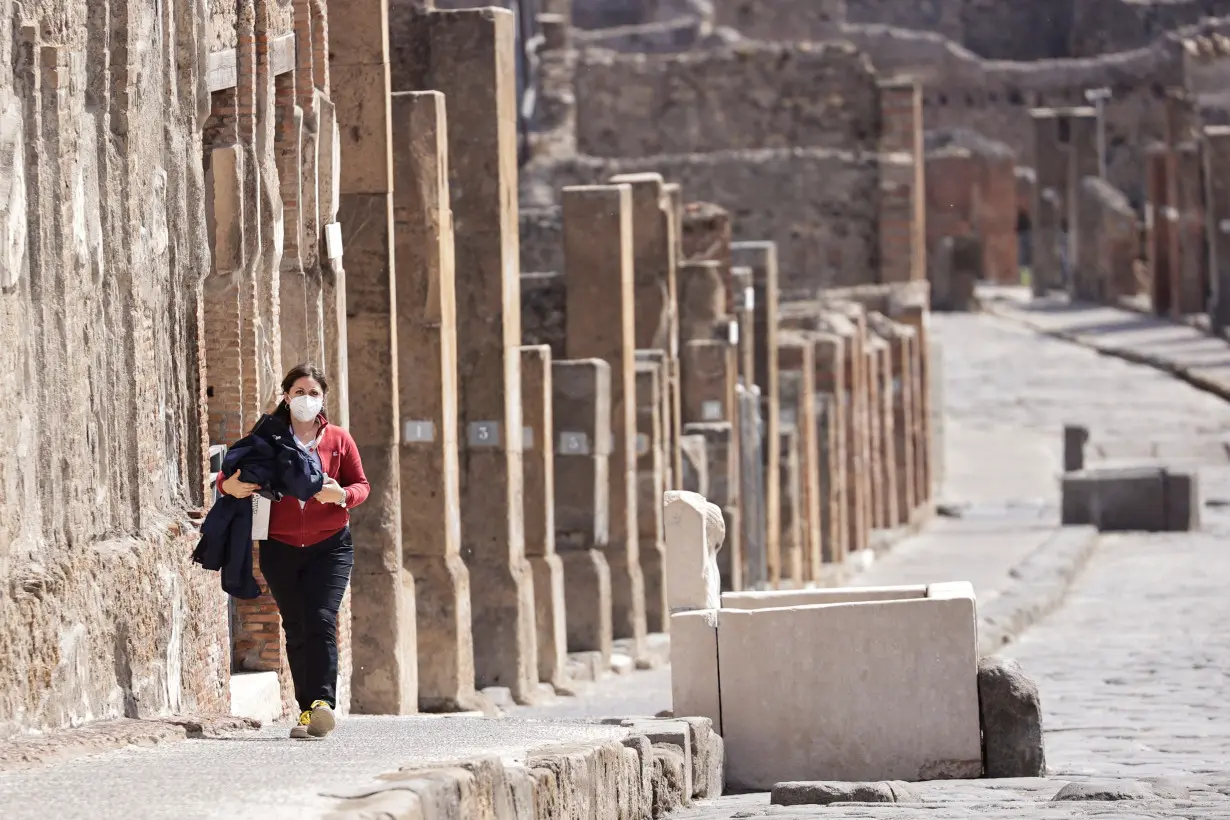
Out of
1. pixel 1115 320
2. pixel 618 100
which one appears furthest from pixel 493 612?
pixel 1115 320

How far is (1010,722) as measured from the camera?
36.1ft

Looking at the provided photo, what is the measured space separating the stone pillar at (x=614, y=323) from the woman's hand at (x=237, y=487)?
34.0ft

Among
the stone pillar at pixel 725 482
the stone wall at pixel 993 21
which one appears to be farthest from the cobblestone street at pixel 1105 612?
the stone wall at pixel 993 21

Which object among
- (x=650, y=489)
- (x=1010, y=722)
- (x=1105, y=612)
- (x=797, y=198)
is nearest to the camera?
(x=1010, y=722)

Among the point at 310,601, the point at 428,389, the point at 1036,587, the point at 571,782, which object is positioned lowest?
the point at 1036,587

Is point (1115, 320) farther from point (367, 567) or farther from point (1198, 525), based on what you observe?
point (367, 567)

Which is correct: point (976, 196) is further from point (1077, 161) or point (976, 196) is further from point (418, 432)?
point (418, 432)

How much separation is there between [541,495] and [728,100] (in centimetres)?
1760

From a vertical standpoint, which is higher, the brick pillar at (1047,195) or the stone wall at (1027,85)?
the stone wall at (1027,85)

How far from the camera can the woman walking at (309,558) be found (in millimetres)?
9438

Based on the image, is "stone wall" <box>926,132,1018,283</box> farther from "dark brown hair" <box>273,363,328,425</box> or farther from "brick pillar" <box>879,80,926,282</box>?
"dark brown hair" <box>273,363,328,425</box>

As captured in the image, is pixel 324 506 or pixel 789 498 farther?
pixel 789 498

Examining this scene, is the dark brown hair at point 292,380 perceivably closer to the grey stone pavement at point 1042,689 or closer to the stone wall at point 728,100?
the grey stone pavement at point 1042,689

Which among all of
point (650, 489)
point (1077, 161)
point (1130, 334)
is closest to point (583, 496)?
point (650, 489)
